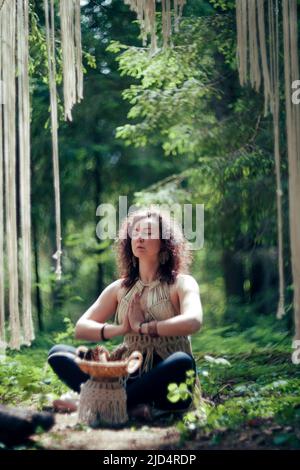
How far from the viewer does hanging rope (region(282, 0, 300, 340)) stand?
8.85ft

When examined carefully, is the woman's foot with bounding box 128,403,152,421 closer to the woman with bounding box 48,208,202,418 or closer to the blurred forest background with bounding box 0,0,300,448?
→ the woman with bounding box 48,208,202,418

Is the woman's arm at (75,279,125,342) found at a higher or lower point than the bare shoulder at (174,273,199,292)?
lower

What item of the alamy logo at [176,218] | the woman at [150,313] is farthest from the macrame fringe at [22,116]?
the alamy logo at [176,218]

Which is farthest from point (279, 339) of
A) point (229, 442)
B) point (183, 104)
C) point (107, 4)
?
point (107, 4)

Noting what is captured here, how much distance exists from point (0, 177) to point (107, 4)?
5523 millimetres

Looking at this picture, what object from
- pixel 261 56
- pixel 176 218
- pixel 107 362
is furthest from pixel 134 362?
pixel 176 218

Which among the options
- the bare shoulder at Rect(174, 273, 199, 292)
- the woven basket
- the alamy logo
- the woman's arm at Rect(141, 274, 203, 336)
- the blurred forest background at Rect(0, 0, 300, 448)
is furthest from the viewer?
the alamy logo

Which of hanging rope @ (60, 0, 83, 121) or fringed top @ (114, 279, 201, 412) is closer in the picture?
hanging rope @ (60, 0, 83, 121)

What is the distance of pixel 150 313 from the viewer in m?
3.40

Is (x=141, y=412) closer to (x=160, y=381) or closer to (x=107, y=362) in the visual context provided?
(x=160, y=381)

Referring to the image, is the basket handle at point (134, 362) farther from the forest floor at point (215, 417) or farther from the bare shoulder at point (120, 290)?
the bare shoulder at point (120, 290)

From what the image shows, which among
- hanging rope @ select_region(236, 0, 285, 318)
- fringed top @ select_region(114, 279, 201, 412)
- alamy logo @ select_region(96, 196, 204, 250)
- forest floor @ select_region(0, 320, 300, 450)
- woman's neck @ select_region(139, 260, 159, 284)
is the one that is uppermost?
hanging rope @ select_region(236, 0, 285, 318)

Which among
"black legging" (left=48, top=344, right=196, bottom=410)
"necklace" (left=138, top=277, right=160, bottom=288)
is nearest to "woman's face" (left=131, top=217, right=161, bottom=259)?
"necklace" (left=138, top=277, right=160, bottom=288)

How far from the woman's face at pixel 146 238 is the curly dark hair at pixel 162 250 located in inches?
1.5
